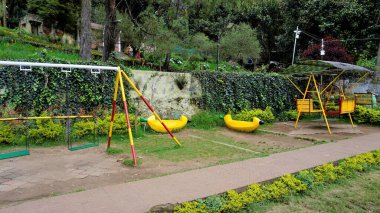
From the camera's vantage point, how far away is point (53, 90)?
7742 mm

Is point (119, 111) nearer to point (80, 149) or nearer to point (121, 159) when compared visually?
point (80, 149)

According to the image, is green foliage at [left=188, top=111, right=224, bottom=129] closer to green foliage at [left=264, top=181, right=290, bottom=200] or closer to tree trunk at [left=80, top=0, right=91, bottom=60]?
tree trunk at [left=80, top=0, right=91, bottom=60]

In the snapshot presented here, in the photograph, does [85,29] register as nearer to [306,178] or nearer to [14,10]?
[306,178]

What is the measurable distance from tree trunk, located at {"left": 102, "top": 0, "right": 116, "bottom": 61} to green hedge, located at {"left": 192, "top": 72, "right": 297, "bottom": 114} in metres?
4.42

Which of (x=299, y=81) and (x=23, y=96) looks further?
(x=299, y=81)

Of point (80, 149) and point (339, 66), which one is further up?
point (339, 66)

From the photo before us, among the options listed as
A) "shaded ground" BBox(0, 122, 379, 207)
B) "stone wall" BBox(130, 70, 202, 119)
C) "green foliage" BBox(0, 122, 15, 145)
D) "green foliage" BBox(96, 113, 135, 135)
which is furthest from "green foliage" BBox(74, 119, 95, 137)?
"stone wall" BBox(130, 70, 202, 119)

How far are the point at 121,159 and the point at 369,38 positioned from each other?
2153 centimetres

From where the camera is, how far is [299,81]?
13188 millimetres

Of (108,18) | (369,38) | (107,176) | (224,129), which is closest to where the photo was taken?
(107,176)

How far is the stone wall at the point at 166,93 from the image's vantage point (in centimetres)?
945

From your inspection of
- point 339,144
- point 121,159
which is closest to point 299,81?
point 339,144

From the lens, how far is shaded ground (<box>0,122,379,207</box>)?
4.53 meters

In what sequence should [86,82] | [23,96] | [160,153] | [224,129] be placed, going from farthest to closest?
[224,129] → [86,82] → [23,96] → [160,153]
